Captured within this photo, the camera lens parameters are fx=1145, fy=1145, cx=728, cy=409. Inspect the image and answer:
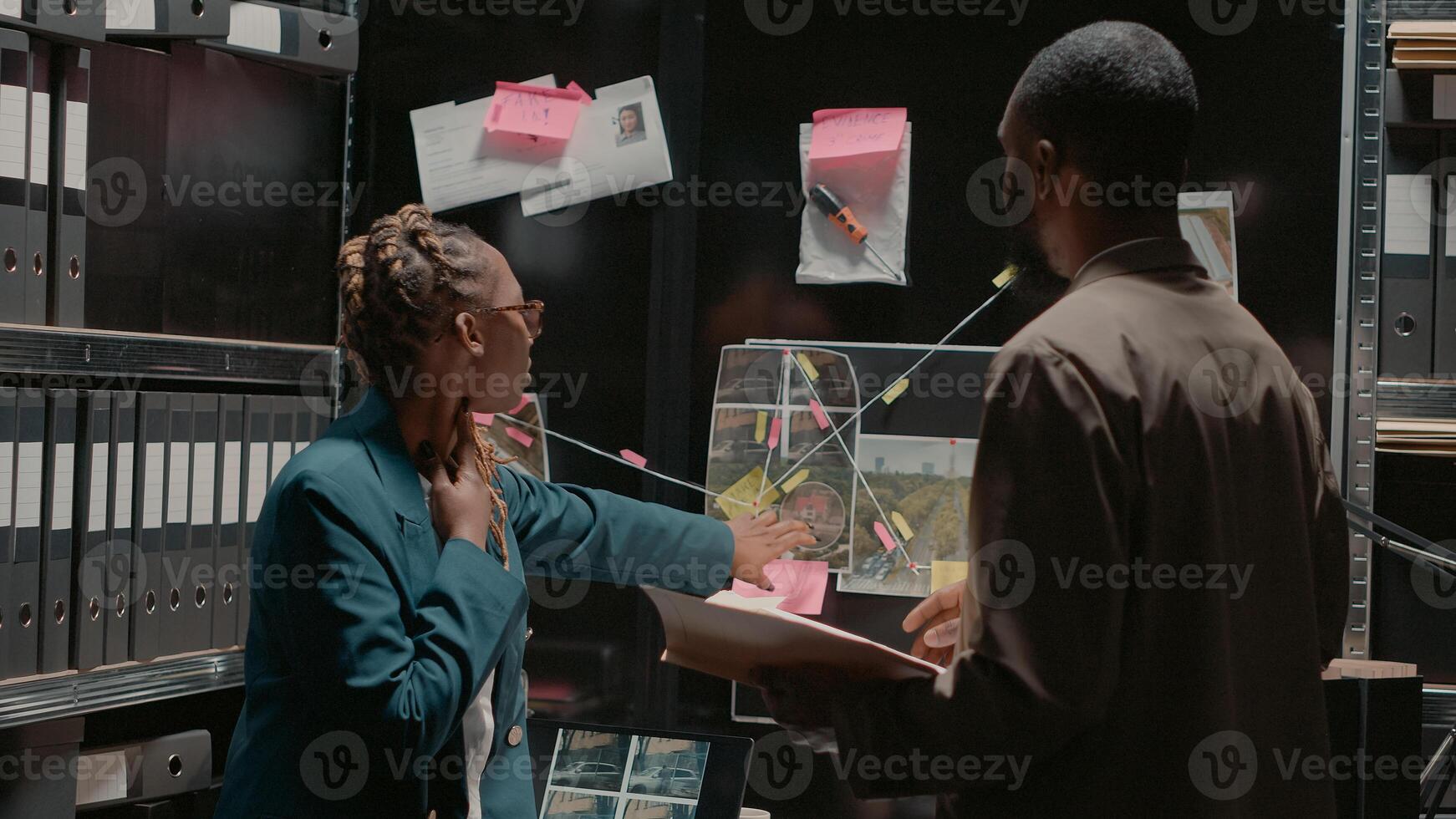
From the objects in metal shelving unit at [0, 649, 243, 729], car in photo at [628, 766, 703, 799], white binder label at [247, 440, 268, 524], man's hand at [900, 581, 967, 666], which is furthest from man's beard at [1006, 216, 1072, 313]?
metal shelving unit at [0, 649, 243, 729]

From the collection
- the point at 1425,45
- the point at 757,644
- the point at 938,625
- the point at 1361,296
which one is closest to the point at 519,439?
the point at 938,625

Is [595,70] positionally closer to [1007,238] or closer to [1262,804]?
[1007,238]

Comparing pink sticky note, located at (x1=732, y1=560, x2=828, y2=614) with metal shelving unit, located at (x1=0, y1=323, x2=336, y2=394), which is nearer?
metal shelving unit, located at (x1=0, y1=323, x2=336, y2=394)

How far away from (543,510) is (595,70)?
0.84 meters

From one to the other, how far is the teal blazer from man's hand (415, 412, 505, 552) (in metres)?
0.02

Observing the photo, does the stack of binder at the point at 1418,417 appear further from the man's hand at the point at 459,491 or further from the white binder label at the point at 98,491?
the white binder label at the point at 98,491

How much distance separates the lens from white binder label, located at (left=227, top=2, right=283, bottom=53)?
1866mm

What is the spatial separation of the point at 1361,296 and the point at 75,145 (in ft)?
6.26

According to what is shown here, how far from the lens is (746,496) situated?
196 centimetres

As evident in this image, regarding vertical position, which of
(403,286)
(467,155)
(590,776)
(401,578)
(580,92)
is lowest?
(590,776)

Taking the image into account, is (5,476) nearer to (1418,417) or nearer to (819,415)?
(819,415)

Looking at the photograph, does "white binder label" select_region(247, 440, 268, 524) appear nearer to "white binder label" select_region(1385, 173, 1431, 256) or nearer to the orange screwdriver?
the orange screwdriver

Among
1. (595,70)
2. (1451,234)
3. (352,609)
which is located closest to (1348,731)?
(1451,234)

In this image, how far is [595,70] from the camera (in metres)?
2.03
